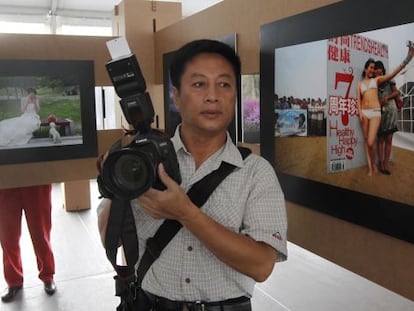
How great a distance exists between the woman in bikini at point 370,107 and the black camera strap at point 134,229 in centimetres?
31

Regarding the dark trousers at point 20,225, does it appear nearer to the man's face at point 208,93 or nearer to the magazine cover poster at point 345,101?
the man's face at point 208,93

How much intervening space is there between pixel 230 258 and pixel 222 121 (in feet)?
1.03

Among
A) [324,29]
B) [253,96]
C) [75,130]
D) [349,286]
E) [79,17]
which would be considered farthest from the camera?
[79,17]

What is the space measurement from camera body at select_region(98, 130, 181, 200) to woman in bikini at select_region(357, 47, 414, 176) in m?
0.51

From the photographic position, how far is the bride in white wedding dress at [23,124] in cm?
187

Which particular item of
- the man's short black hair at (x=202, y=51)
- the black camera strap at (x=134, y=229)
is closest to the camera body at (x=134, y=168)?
the black camera strap at (x=134, y=229)

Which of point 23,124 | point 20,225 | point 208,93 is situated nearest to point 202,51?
point 208,93

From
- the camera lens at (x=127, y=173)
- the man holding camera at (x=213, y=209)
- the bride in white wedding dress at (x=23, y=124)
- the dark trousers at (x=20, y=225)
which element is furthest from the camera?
the dark trousers at (x=20, y=225)

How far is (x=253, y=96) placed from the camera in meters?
1.47

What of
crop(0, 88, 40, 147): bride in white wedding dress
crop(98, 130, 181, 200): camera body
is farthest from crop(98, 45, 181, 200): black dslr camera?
crop(0, 88, 40, 147): bride in white wedding dress

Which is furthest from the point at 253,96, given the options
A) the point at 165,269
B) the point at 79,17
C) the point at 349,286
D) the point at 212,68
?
the point at 79,17

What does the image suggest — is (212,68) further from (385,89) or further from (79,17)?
(79,17)

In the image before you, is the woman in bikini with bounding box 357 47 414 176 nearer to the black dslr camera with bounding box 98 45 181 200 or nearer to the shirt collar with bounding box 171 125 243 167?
the shirt collar with bounding box 171 125 243 167

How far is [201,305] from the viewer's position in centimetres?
99
